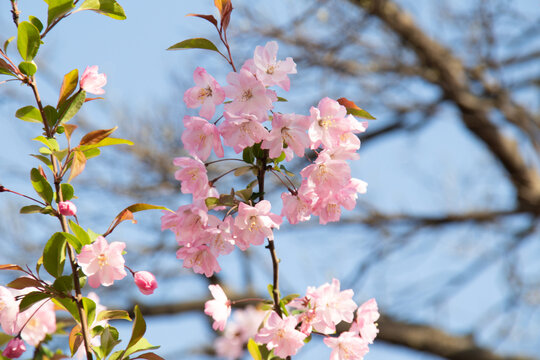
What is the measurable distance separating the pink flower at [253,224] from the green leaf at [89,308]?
231 mm

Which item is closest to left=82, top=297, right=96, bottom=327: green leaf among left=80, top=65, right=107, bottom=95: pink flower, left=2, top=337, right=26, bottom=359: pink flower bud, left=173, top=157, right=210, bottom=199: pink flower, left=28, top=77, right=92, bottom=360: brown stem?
left=28, top=77, right=92, bottom=360: brown stem

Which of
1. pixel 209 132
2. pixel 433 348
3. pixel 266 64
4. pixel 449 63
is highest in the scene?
pixel 449 63

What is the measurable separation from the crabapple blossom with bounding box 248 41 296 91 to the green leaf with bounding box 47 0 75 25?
0.30 meters

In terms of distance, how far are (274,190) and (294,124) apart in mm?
3227

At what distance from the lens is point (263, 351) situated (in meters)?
0.92

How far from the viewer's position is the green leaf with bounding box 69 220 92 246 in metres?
0.82

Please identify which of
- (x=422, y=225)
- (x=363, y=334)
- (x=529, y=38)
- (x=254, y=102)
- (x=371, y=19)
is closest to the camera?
(x=254, y=102)

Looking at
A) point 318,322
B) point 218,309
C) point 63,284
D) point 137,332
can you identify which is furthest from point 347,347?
point 63,284

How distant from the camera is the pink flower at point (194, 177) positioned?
0.91 metres

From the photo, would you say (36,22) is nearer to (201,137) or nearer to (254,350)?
(201,137)

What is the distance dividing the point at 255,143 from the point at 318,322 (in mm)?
305

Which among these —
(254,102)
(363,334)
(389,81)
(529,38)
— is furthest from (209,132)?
(529,38)

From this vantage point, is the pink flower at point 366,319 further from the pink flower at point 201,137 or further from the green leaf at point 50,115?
the green leaf at point 50,115

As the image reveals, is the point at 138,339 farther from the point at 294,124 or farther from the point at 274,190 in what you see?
the point at 274,190
